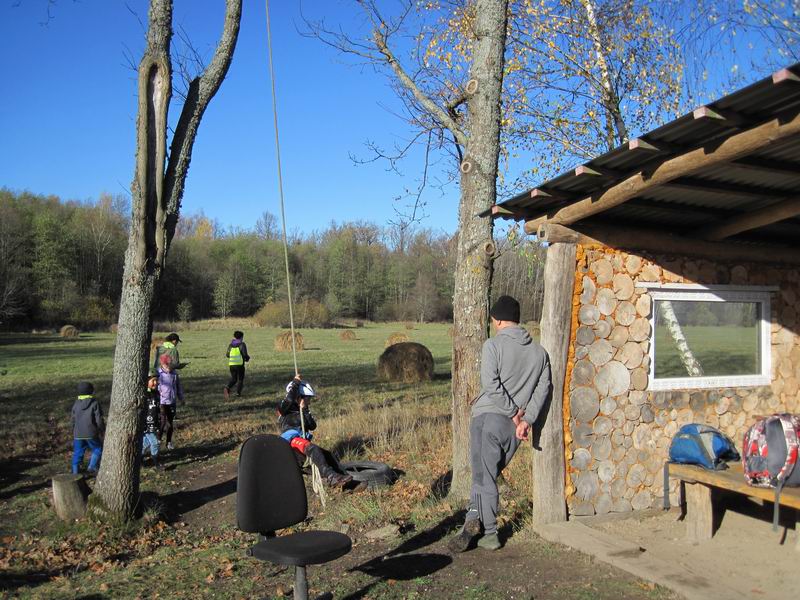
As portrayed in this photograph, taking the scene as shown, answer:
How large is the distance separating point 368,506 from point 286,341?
2883 cm

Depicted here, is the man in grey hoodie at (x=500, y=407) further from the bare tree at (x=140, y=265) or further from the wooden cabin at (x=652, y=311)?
the bare tree at (x=140, y=265)

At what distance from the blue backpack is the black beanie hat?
192 cm

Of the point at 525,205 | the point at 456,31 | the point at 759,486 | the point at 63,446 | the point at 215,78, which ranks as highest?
the point at 456,31

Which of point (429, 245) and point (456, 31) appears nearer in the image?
point (456, 31)

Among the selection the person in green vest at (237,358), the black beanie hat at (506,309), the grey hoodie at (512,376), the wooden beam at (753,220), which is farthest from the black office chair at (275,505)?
the person in green vest at (237,358)

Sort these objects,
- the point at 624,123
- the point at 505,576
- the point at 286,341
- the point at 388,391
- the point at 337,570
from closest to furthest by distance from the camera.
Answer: the point at 505,576, the point at 337,570, the point at 624,123, the point at 388,391, the point at 286,341

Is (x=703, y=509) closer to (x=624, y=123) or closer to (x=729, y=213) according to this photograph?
(x=729, y=213)

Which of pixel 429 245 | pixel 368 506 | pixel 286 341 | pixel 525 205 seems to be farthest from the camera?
pixel 429 245

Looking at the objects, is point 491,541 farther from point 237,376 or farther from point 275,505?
point 237,376

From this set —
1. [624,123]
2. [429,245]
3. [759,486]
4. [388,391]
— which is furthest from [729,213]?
[429,245]

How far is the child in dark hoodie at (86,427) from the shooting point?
9117 millimetres

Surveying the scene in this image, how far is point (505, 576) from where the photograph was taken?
514 cm

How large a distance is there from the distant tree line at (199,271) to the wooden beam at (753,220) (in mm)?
37543

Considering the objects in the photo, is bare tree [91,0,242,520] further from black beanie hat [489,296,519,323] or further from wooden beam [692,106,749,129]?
wooden beam [692,106,749,129]
